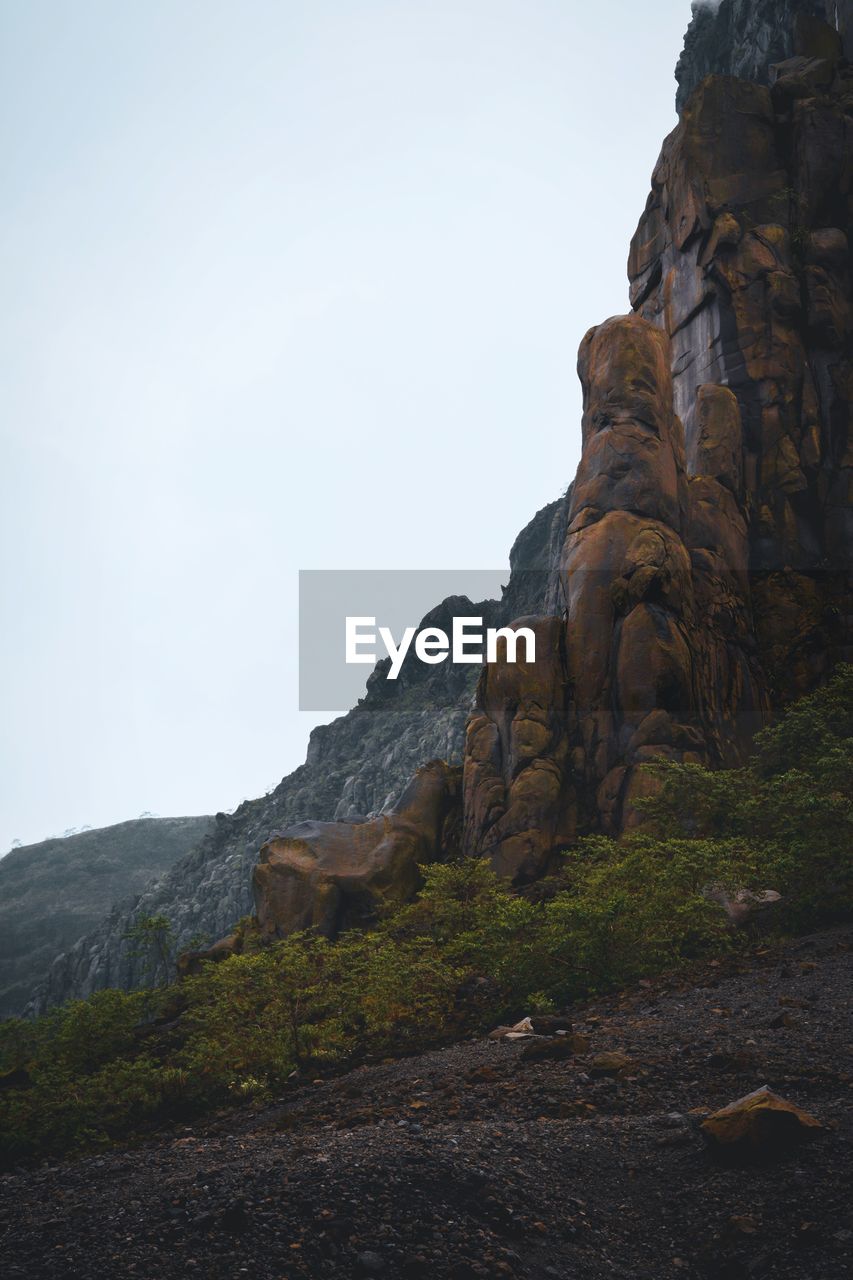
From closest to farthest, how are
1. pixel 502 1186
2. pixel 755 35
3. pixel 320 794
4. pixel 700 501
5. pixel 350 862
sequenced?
pixel 502 1186 < pixel 350 862 < pixel 700 501 < pixel 755 35 < pixel 320 794

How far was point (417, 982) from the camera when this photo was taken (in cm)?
1543

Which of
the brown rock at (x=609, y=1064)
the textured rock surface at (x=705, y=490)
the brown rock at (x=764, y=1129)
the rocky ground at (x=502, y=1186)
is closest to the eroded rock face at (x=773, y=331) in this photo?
the textured rock surface at (x=705, y=490)

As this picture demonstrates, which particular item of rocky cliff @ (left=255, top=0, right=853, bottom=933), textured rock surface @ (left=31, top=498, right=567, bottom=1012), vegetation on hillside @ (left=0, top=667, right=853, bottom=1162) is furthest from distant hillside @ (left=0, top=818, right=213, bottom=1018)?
vegetation on hillside @ (left=0, top=667, right=853, bottom=1162)

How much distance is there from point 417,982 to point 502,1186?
29.5ft

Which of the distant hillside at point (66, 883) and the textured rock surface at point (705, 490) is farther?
the distant hillside at point (66, 883)

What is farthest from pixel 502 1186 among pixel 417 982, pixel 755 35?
pixel 755 35

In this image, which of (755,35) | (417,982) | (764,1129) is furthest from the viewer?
(755,35)

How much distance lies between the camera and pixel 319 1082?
1259 centimetres

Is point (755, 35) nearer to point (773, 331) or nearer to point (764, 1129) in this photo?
point (773, 331)

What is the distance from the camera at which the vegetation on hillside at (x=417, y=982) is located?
1273 cm

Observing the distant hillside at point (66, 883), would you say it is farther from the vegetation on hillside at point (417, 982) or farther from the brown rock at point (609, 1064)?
the brown rock at point (609, 1064)

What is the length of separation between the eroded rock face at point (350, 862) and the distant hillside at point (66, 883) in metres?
62.0

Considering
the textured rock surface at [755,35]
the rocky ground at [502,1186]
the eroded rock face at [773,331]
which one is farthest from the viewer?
the textured rock surface at [755,35]

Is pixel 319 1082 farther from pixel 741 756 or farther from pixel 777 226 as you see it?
pixel 777 226
